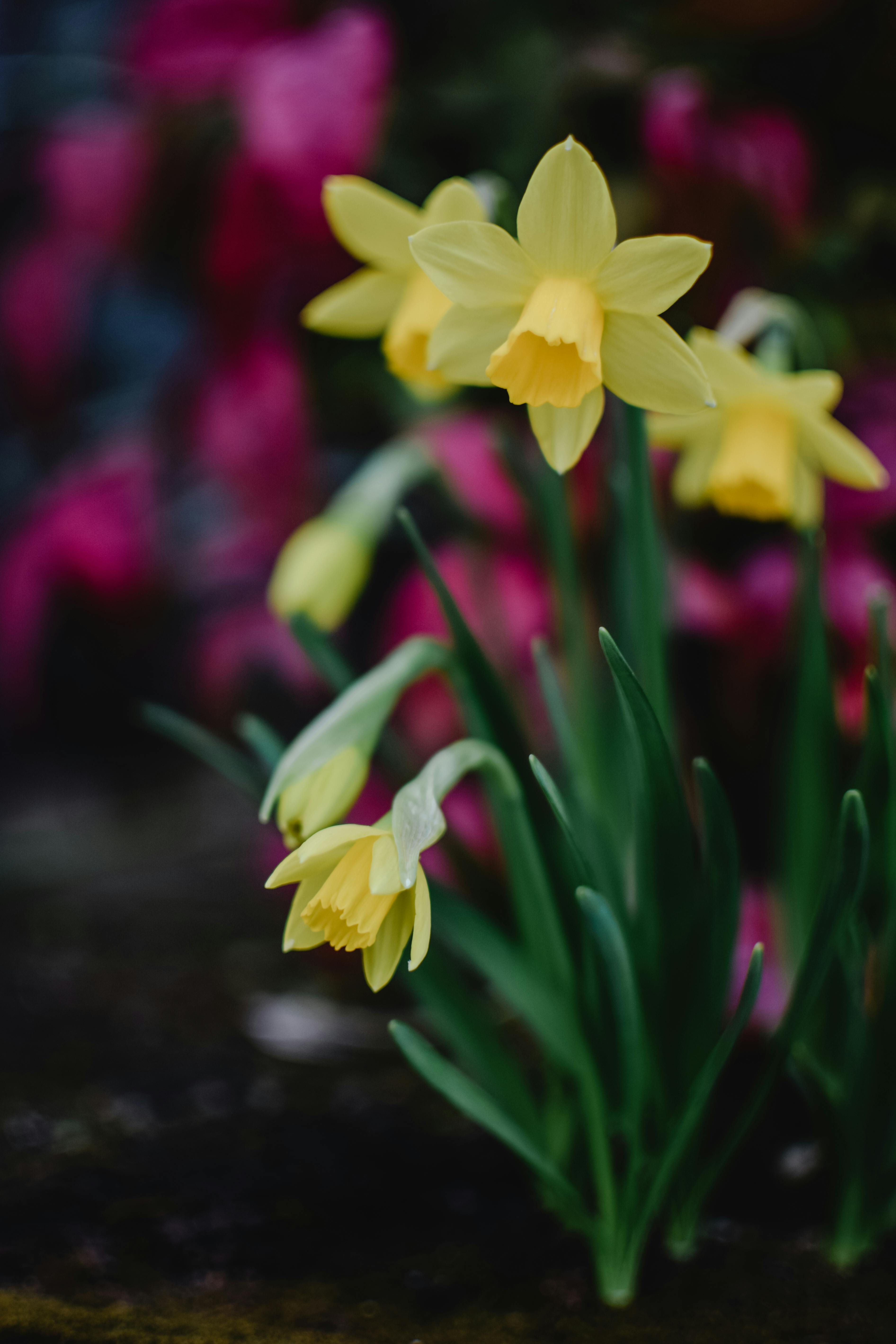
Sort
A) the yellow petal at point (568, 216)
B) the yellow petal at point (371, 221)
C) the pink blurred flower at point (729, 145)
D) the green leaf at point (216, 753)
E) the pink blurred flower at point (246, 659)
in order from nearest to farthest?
1. the yellow petal at point (568, 216)
2. the yellow petal at point (371, 221)
3. the green leaf at point (216, 753)
4. the pink blurred flower at point (729, 145)
5. the pink blurred flower at point (246, 659)

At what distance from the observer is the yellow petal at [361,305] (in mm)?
586

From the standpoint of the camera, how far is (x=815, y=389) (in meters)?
0.53

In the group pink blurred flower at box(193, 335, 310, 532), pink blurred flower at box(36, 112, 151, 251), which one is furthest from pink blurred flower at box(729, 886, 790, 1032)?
pink blurred flower at box(36, 112, 151, 251)

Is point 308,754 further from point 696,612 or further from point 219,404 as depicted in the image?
point 219,404

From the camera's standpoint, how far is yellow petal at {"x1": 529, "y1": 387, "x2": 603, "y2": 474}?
0.47 metres

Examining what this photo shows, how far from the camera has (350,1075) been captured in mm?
836

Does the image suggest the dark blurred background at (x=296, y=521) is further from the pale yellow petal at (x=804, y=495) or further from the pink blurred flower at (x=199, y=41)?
the pale yellow petal at (x=804, y=495)

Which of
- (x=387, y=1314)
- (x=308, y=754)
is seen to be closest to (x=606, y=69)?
(x=308, y=754)

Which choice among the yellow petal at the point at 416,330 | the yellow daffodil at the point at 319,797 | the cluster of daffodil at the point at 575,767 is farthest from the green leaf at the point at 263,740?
the yellow petal at the point at 416,330

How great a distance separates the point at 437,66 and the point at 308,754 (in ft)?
3.42

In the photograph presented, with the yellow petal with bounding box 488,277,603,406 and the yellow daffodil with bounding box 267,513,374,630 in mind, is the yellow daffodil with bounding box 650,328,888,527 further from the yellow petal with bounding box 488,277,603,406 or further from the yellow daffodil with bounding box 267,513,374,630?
the yellow daffodil with bounding box 267,513,374,630

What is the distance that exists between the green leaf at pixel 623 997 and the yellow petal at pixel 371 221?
0.35m

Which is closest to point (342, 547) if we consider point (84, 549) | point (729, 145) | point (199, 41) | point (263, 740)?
point (263, 740)

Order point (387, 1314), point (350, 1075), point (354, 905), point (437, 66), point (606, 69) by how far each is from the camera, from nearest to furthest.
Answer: point (354, 905), point (387, 1314), point (350, 1075), point (606, 69), point (437, 66)
